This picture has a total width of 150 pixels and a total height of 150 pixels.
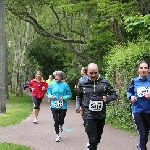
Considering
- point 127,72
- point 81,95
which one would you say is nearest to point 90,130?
point 81,95

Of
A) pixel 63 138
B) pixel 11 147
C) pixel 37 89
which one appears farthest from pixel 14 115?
pixel 11 147

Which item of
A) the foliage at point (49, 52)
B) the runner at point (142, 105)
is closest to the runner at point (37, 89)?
the runner at point (142, 105)

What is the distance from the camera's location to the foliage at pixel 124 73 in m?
13.1

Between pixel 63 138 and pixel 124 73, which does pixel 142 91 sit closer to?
pixel 63 138

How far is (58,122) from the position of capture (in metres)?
11.3

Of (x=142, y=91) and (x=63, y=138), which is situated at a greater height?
(x=142, y=91)

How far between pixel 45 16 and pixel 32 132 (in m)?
26.9

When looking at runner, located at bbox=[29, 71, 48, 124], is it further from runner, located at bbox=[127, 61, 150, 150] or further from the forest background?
runner, located at bbox=[127, 61, 150, 150]

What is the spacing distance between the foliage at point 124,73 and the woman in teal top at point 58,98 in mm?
2834

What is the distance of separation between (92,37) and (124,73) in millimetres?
15211

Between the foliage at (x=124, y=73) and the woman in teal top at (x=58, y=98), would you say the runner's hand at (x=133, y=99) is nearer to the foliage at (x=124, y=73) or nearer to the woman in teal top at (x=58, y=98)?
the woman in teal top at (x=58, y=98)

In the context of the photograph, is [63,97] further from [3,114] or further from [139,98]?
[3,114]

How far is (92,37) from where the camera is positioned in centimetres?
2920

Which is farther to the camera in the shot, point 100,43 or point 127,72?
point 100,43
